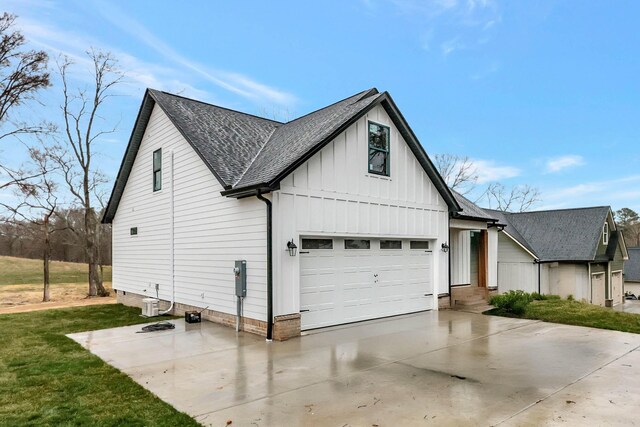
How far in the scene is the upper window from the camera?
34.3 feet

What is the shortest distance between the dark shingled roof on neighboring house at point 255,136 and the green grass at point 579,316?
3.69m

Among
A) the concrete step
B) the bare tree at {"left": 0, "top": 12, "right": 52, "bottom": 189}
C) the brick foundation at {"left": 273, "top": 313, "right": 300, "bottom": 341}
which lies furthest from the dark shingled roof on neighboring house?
the bare tree at {"left": 0, "top": 12, "right": 52, "bottom": 189}

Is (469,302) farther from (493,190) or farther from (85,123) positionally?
(493,190)

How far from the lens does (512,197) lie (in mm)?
43312

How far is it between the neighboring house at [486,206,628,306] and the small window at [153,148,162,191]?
16.8 m

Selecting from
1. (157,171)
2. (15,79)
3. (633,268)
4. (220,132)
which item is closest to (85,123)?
(15,79)

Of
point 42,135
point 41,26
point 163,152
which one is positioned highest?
point 41,26

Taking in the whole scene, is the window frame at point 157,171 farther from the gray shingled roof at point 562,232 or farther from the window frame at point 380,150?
the gray shingled roof at point 562,232

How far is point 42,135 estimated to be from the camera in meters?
20.3

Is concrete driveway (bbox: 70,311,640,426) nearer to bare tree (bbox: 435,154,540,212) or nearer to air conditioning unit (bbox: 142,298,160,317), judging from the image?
air conditioning unit (bbox: 142,298,160,317)

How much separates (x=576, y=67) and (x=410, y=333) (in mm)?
16030

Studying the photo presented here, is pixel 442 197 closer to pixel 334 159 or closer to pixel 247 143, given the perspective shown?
pixel 334 159

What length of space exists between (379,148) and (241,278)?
502cm

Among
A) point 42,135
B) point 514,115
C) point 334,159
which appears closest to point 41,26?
point 42,135
